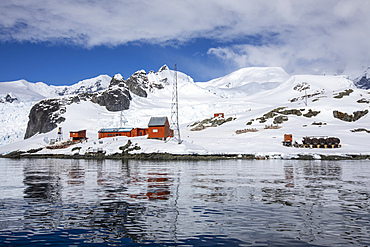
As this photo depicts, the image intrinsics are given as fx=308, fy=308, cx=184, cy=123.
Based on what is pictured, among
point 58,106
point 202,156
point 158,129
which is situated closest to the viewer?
point 202,156

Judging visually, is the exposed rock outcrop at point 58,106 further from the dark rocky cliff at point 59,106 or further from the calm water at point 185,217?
the calm water at point 185,217

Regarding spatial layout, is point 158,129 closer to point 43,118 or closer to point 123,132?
point 123,132

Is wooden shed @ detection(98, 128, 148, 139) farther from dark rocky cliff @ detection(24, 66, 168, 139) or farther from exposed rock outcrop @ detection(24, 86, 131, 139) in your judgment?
dark rocky cliff @ detection(24, 66, 168, 139)

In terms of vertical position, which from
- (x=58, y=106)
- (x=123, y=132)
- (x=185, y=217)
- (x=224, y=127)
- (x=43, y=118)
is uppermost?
(x=58, y=106)

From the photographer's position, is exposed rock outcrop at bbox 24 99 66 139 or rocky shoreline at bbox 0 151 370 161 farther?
exposed rock outcrop at bbox 24 99 66 139

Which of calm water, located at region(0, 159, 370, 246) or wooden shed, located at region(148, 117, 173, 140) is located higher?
wooden shed, located at region(148, 117, 173, 140)

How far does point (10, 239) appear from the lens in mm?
9180

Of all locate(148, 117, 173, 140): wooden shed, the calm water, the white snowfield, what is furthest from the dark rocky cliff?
the calm water

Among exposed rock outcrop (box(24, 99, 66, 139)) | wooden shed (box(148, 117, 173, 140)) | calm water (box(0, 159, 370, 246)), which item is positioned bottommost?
calm water (box(0, 159, 370, 246))

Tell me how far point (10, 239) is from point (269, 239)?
7.74 m

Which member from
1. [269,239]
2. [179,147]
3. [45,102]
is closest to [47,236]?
[269,239]

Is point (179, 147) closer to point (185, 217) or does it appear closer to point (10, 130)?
point (185, 217)

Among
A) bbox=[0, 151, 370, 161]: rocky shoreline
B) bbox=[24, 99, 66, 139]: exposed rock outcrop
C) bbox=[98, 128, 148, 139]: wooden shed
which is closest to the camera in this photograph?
bbox=[0, 151, 370, 161]: rocky shoreline

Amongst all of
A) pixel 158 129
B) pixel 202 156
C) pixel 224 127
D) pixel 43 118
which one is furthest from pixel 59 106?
pixel 202 156
